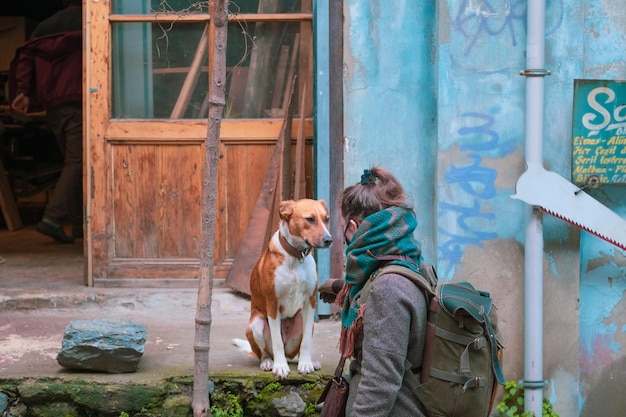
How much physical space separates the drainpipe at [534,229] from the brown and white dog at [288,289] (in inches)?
49.3

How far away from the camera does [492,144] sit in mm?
5523

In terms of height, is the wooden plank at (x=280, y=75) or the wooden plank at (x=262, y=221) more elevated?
the wooden plank at (x=280, y=75)

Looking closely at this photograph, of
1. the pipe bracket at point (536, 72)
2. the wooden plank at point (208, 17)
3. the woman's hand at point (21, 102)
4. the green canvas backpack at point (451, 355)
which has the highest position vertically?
the wooden plank at point (208, 17)

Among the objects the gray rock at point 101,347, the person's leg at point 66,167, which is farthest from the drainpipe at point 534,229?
the person's leg at point 66,167

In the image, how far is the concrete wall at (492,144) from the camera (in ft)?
18.0

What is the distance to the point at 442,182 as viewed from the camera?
555 centimetres

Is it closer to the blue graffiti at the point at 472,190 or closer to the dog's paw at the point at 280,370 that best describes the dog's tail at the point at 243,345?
the dog's paw at the point at 280,370

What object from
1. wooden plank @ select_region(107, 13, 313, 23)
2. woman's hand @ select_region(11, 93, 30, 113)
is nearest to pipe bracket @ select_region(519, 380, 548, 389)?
wooden plank @ select_region(107, 13, 313, 23)

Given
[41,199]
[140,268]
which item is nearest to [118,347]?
[140,268]

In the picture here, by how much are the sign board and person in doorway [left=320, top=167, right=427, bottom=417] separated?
2537 mm

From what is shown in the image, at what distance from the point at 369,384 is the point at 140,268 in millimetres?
3821

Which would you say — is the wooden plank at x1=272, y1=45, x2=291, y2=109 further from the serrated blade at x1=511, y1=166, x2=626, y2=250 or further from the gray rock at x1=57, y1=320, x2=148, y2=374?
the gray rock at x1=57, y1=320, x2=148, y2=374

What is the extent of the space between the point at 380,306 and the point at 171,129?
12.3 ft

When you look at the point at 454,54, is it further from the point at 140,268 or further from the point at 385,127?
the point at 140,268
